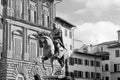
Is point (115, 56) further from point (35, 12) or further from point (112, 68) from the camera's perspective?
point (35, 12)

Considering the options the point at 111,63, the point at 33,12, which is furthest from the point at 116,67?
the point at 33,12

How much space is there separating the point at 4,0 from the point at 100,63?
30.7 metres

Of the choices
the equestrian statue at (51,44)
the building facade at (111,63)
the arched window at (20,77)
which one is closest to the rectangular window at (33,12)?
the arched window at (20,77)

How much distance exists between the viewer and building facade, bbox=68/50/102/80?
56719 millimetres

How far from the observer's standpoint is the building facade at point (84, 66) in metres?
56.7

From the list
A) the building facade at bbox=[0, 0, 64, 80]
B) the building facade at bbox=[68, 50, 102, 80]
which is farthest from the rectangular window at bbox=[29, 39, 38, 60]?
the building facade at bbox=[68, 50, 102, 80]

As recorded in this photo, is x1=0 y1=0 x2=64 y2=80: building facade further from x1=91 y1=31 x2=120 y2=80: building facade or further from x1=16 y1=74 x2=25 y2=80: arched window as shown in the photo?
x1=91 y1=31 x2=120 y2=80: building facade

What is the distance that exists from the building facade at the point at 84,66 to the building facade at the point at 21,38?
37.4 ft

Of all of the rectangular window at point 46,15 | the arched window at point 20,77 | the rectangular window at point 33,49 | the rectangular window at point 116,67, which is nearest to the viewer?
the arched window at point 20,77

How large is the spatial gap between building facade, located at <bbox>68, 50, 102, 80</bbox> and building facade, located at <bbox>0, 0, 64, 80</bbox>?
1141cm

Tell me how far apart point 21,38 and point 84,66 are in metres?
21.1

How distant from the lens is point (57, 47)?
17.7 m

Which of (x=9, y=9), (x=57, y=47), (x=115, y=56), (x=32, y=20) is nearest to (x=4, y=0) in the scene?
(x=9, y=9)

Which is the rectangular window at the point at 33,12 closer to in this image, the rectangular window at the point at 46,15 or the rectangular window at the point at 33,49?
the rectangular window at the point at 46,15
